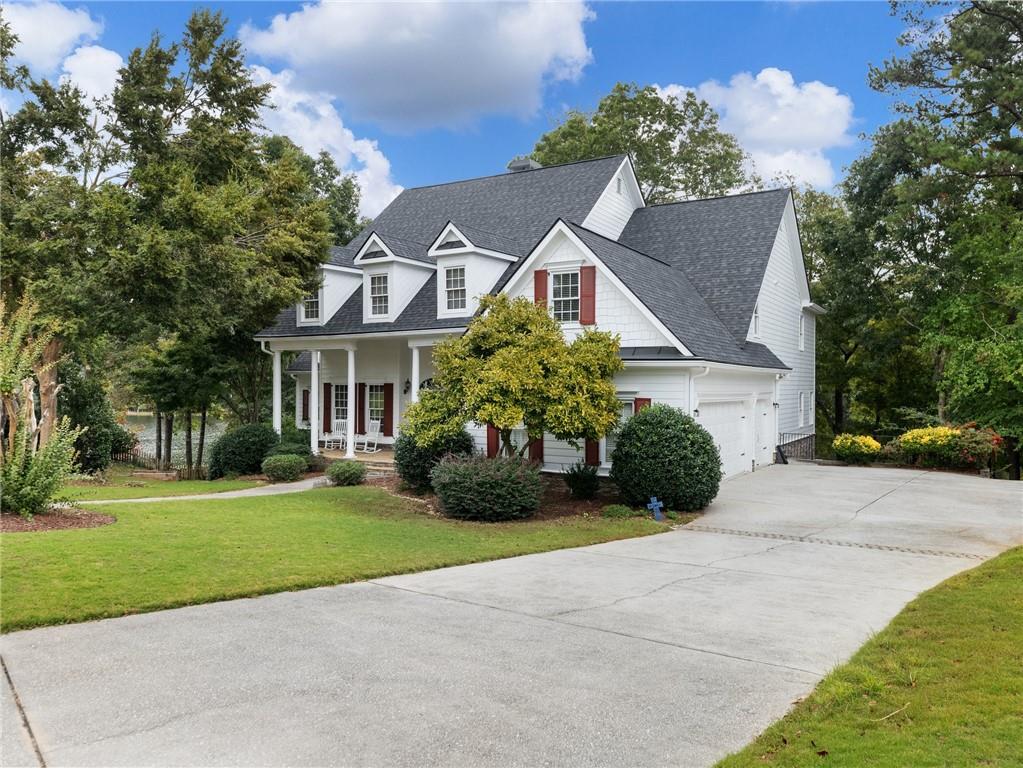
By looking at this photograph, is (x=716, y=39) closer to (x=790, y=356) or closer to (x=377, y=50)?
(x=377, y=50)

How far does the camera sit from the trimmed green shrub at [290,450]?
2111cm

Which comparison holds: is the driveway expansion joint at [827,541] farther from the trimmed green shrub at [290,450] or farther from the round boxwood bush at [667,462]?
the trimmed green shrub at [290,450]

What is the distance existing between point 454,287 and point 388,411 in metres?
5.55

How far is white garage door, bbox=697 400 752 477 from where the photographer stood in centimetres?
1758

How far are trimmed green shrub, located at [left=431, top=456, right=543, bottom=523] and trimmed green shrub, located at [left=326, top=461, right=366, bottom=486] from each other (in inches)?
195

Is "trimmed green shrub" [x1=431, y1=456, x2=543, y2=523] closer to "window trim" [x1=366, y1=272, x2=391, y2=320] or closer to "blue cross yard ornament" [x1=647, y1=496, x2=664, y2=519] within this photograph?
"blue cross yard ornament" [x1=647, y1=496, x2=664, y2=519]

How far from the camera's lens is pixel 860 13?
17.5 meters

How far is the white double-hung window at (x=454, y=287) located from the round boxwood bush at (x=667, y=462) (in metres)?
7.32

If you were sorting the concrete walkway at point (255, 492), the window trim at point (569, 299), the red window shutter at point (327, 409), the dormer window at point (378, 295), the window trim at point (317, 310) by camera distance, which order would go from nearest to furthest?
Answer: 1. the concrete walkway at point (255, 492)
2. the window trim at point (569, 299)
3. the dormer window at point (378, 295)
4. the window trim at point (317, 310)
5. the red window shutter at point (327, 409)

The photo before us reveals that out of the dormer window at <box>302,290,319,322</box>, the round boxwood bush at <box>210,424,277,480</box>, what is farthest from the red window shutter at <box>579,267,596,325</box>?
the round boxwood bush at <box>210,424,277,480</box>

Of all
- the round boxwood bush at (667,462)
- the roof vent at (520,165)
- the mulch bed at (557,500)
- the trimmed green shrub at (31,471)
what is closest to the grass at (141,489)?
the mulch bed at (557,500)

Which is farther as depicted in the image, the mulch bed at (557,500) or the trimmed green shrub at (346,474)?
the trimmed green shrub at (346,474)

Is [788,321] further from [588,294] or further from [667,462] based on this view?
[667,462]

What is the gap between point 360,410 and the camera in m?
23.8
